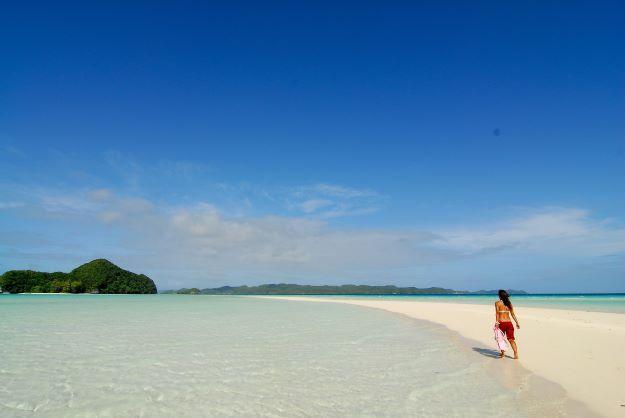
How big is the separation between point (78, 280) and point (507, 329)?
507ft

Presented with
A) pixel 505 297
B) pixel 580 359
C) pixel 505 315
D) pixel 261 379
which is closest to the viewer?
pixel 261 379

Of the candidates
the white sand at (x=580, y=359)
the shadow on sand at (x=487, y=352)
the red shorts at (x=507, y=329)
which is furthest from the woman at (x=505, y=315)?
the white sand at (x=580, y=359)

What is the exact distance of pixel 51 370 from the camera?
966 centimetres

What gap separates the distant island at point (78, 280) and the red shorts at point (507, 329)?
151335 mm

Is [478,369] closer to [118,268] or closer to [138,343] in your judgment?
[138,343]

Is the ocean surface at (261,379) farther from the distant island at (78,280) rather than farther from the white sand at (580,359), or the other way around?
the distant island at (78,280)

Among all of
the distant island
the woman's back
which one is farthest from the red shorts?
the distant island

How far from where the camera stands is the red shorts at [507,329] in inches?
473

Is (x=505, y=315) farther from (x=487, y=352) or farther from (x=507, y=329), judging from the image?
(x=487, y=352)

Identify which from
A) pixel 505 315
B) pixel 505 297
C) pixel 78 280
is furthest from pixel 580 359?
pixel 78 280

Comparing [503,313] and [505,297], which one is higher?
[505,297]

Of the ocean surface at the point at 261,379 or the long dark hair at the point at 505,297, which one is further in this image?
the long dark hair at the point at 505,297

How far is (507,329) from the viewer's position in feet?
39.9

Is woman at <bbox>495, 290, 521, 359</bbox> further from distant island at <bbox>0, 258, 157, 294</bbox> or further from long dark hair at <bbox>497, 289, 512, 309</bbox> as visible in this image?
distant island at <bbox>0, 258, 157, 294</bbox>
